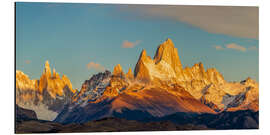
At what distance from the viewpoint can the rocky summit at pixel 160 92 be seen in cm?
1688

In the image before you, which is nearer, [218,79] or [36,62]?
[36,62]

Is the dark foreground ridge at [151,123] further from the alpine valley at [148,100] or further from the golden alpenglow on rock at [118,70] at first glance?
the golden alpenglow on rock at [118,70]

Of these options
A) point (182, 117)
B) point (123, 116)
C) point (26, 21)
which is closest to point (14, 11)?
point (26, 21)

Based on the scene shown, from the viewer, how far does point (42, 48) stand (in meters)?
16.5

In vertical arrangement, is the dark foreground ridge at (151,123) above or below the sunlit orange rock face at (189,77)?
below

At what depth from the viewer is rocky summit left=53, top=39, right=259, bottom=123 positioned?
16875mm

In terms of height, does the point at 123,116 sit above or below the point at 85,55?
below

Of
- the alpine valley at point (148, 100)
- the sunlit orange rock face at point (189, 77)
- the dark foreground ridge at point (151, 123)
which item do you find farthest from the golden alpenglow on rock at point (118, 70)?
the dark foreground ridge at point (151, 123)

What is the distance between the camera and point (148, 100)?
1709 cm

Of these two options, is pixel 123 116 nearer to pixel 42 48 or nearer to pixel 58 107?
pixel 58 107

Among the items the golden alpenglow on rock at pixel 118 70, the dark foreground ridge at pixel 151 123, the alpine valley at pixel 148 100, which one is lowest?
the dark foreground ridge at pixel 151 123

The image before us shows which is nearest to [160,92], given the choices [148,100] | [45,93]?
[148,100]

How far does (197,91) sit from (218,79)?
2.84ft

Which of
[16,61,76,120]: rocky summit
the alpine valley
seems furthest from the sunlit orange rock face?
[16,61,76,120]: rocky summit
